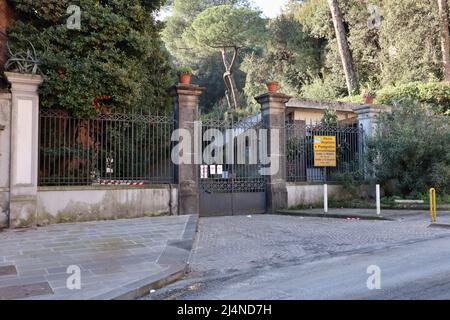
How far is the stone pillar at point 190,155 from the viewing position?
11.7m

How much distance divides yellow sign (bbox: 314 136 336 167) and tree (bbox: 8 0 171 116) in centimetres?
611

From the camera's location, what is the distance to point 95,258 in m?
6.29

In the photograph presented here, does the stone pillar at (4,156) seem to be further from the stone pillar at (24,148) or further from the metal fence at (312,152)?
the metal fence at (312,152)

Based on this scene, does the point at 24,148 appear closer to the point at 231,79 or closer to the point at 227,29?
the point at 227,29

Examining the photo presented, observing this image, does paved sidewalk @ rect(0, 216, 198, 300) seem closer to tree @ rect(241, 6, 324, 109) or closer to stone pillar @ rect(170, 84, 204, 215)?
stone pillar @ rect(170, 84, 204, 215)

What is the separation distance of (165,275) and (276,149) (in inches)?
324

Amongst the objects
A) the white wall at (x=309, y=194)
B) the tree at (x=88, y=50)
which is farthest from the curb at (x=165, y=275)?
the white wall at (x=309, y=194)

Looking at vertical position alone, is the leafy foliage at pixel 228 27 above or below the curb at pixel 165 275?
above

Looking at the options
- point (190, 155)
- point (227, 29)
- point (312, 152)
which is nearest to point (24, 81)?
point (190, 155)

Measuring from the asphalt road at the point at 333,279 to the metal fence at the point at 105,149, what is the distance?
20.6 ft

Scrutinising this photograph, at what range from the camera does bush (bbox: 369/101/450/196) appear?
12820 millimetres

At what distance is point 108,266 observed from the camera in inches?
227
